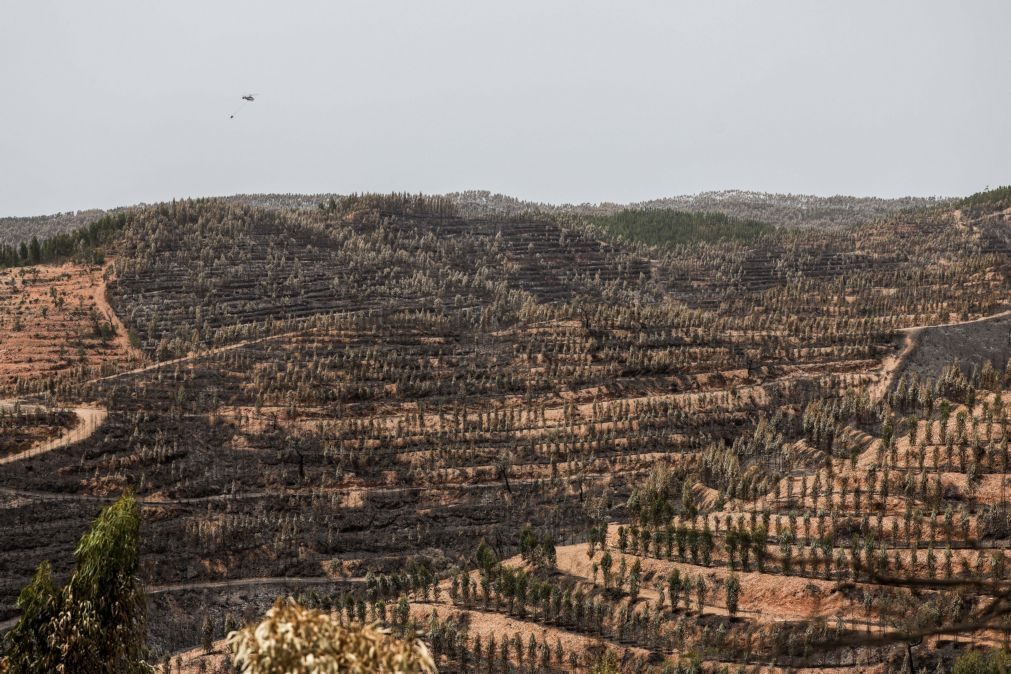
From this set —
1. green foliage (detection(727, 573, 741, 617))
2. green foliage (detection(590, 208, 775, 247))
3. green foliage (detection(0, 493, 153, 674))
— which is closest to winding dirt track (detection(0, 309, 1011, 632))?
green foliage (detection(727, 573, 741, 617))

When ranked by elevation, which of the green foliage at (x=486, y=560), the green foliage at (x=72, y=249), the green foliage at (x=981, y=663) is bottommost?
the green foliage at (x=486, y=560)

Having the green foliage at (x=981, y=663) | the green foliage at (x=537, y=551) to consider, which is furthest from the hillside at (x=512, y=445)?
the green foliage at (x=981, y=663)

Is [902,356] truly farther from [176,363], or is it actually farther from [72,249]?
[72,249]

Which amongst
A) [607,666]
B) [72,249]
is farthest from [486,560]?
[72,249]

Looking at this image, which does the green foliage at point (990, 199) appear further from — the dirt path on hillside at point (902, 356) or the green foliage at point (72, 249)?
the green foliage at point (72, 249)

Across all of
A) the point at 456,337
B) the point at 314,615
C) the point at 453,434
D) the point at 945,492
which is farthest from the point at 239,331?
the point at 314,615

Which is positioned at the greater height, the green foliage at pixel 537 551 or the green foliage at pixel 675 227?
the green foliage at pixel 675 227

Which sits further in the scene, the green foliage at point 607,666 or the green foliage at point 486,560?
the green foliage at point 486,560
